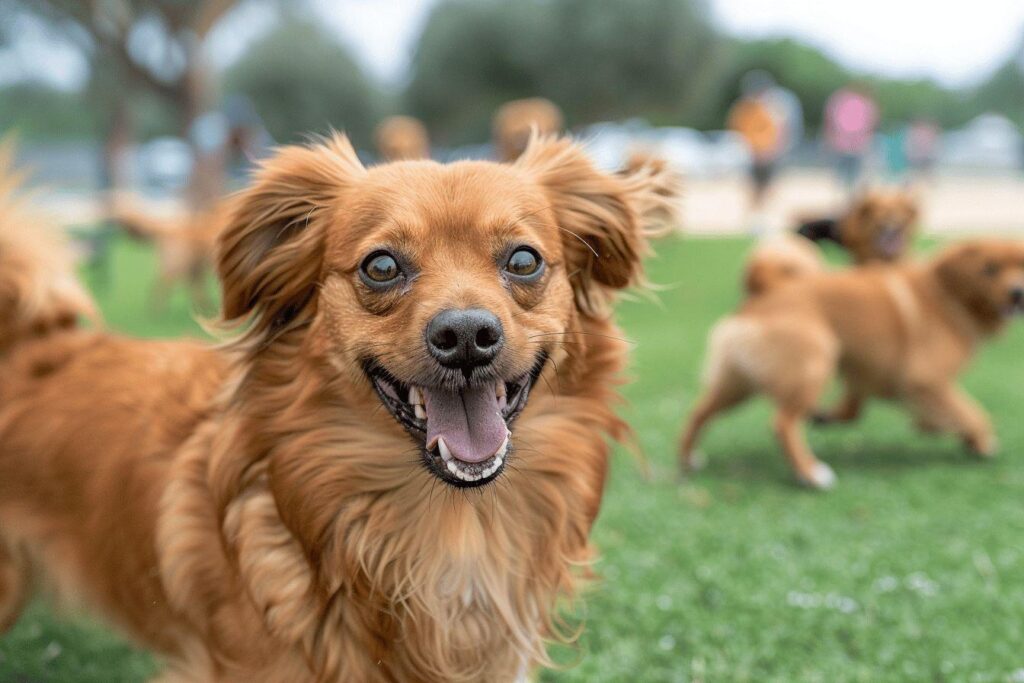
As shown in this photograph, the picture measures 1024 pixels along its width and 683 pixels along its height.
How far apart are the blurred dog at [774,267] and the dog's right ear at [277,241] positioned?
3950mm

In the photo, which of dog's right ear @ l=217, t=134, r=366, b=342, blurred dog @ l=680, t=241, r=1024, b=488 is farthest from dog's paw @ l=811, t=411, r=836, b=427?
dog's right ear @ l=217, t=134, r=366, b=342

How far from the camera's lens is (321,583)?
8.21 ft

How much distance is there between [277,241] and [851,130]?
53.8 ft

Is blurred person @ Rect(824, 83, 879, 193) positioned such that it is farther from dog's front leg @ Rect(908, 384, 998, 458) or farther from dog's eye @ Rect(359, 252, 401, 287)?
dog's eye @ Rect(359, 252, 401, 287)

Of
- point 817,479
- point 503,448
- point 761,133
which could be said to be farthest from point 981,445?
point 761,133

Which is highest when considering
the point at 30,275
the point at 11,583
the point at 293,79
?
the point at 30,275

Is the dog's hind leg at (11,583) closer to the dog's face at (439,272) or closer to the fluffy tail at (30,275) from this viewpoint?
the fluffy tail at (30,275)

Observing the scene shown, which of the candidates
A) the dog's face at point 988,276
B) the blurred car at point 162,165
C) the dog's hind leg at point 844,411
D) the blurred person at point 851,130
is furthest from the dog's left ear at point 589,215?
the blurred car at point 162,165

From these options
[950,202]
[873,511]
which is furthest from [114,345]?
[950,202]

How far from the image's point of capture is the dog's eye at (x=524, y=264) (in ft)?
8.27

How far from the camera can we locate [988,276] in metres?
6.25

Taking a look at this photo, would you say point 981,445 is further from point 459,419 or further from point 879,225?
point 459,419

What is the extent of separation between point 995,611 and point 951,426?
2.37m

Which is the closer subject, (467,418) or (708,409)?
(467,418)
